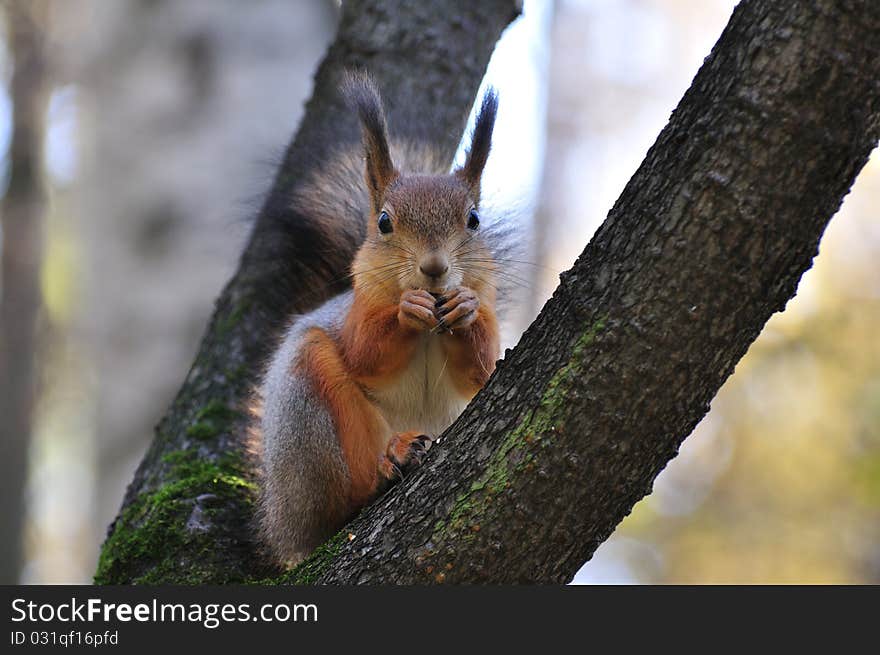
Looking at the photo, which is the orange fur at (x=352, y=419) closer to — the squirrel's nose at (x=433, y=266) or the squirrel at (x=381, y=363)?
the squirrel at (x=381, y=363)

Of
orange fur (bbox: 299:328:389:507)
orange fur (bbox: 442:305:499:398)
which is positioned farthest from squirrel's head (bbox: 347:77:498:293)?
orange fur (bbox: 299:328:389:507)

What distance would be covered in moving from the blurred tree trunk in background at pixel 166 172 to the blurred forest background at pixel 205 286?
1cm

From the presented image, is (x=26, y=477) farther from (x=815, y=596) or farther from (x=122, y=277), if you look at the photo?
(x=815, y=596)

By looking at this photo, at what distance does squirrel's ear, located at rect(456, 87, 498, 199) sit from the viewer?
319 centimetres

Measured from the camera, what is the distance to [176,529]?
3.10 meters

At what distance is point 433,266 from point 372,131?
63cm

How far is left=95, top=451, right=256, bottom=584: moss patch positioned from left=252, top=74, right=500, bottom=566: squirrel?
7.0 inches

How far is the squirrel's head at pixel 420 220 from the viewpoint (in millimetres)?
2904

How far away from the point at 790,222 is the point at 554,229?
315 inches

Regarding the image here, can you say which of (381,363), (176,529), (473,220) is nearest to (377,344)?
(381,363)

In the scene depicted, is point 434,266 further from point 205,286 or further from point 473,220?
point 205,286

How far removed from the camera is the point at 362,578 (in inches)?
87.6

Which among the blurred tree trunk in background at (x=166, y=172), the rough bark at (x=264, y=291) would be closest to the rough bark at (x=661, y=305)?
the rough bark at (x=264, y=291)

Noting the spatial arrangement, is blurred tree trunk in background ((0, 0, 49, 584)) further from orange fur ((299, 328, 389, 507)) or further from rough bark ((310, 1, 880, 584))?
rough bark ((310, 1, 880, 584))
